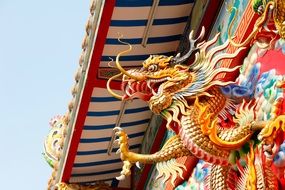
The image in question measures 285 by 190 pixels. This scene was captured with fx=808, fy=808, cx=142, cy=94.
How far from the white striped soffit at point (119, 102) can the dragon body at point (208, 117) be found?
215 cm

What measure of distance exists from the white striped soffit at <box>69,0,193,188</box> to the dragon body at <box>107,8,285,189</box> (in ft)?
7.06

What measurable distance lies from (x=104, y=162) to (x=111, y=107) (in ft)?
4.37

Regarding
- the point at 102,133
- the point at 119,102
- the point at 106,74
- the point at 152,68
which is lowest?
the point at 102,133

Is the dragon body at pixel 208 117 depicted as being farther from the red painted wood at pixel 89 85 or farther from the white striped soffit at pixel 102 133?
the white striped soffit at pixel 102 133

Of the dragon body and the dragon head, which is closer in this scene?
the dragon body

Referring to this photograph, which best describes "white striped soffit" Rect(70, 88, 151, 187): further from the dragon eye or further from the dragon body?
the dragon body

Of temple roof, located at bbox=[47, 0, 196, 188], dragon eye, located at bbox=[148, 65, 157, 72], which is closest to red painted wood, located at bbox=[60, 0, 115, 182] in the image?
temple roof, located at bbox=[47, 0, 196, 188]

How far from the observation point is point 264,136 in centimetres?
550

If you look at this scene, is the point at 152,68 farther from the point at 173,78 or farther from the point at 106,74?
the point at 106,74

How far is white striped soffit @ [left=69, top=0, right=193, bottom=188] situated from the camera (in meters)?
8.72

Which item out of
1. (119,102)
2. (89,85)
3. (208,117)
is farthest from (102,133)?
(208,117)

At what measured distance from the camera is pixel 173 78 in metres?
6.39

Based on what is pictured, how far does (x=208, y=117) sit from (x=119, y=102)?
3989mm

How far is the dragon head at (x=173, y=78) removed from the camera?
245 inches
